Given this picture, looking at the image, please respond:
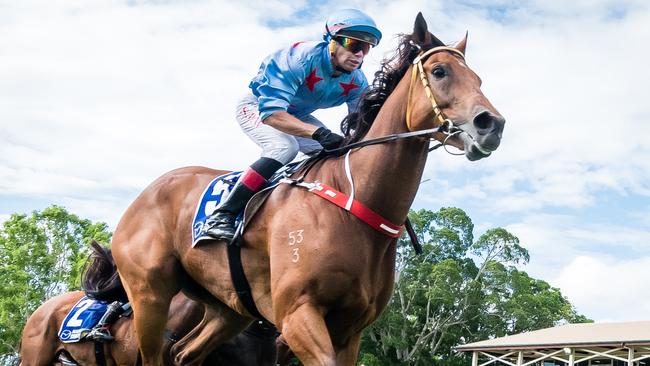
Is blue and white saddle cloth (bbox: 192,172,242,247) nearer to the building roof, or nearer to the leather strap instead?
the leather strap

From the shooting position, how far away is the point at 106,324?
918cm

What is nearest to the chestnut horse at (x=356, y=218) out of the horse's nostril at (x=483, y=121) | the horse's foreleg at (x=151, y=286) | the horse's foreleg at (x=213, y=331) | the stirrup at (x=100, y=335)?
the horse's nostril at (x=483, y=121)

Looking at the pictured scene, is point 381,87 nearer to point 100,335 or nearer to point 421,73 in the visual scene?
point 421,73

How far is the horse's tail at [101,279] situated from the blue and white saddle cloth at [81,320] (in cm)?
69

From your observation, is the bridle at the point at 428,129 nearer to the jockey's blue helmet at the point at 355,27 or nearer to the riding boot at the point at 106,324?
the jockey's blue helmet at the point at 355,27

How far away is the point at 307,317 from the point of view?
4723 mm

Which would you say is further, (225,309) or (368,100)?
(225,309)

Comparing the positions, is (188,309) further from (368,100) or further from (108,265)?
(368,100)

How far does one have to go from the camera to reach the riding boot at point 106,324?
354 inches

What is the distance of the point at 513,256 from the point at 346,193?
4411cm

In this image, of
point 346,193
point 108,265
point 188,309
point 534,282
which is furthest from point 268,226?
point 534,282

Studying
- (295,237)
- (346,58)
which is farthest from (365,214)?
(346,58)

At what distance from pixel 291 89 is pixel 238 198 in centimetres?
86

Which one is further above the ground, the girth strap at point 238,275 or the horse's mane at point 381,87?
the horse's mane at point 381,87
